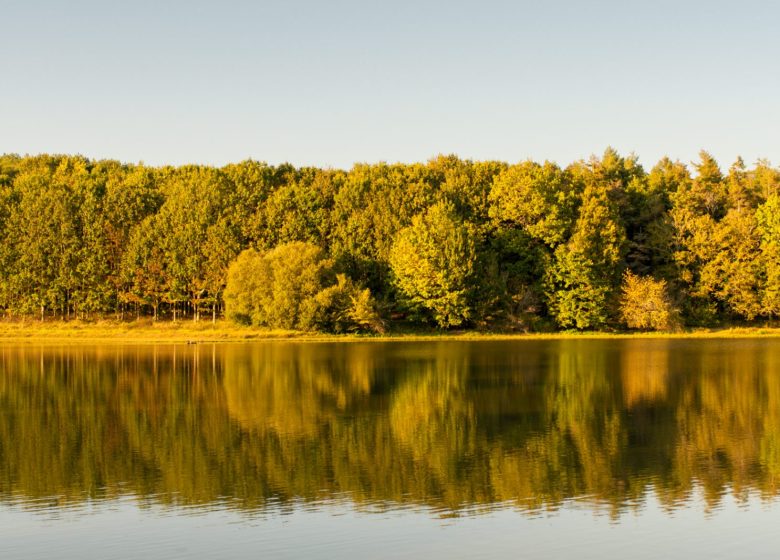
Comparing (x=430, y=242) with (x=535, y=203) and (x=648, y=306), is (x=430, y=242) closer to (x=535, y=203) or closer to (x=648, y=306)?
(x=535, y=203)

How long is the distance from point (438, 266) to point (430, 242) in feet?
8.47

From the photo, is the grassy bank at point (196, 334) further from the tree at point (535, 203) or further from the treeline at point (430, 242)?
the tree at point (535, 203)

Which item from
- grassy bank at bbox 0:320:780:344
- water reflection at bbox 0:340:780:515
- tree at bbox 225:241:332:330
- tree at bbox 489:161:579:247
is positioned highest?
tree at bbox 489:161:579:247

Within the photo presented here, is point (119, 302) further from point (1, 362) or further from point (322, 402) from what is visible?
point (322, 402)

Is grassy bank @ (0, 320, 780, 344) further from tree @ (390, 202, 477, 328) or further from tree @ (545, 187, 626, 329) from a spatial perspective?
tree @ (390, 202, 477, 328)

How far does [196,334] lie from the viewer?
8562 centimetres

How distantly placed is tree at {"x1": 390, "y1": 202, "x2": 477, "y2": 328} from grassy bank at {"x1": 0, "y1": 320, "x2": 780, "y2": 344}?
2626 millimetres

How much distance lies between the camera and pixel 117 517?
63.2ft

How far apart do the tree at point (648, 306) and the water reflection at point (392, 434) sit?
106ft

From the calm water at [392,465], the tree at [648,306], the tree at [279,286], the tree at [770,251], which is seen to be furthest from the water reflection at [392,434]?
the tree at [770,251]

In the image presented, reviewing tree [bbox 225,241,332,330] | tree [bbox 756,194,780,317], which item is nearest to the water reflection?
tree [bbox 225,241,332,330]

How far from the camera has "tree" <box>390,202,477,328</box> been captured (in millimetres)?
86375

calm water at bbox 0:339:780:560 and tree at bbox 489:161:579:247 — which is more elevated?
tree at bbox 489:161:579:247

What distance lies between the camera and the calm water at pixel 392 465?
57.6ft
